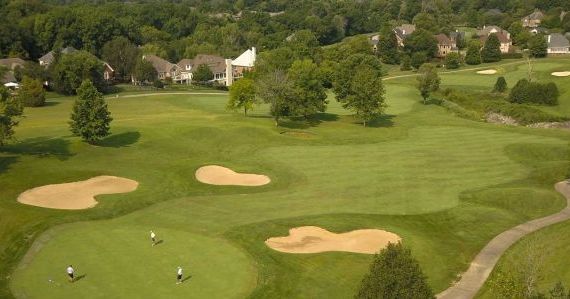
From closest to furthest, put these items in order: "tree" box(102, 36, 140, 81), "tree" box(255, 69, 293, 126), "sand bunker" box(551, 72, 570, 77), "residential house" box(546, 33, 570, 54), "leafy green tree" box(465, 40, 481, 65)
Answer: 1. "tree" box(255, 69, 293, 126)
2. "sand bunker" box(551, 72, 570, 77)
3. "tree" box(102, 36, 140, 81)
4. "leafy green tree" box(465, 40, 481, 65)
5. "residential house" box(546, 33, 570, 54)

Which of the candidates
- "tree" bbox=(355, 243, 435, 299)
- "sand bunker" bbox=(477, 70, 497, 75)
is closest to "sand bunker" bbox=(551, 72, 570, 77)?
"sand bunker" bbox=(477, 70, 497, 75)

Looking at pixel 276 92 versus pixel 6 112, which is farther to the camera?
pixel 276 92

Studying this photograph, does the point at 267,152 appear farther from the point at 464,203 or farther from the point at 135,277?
the point at 135,277

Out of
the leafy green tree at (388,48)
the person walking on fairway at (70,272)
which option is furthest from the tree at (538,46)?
the person walking on fairway at (70,272)

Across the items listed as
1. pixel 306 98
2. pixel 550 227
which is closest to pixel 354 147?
pixel 306 98

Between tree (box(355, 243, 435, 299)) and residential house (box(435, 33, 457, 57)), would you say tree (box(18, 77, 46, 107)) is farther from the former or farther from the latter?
residential house (box(435, 33, 457, 57))

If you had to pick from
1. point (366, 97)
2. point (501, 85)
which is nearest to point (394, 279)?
point (366, 97)

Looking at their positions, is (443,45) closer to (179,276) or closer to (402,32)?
(402,32)
